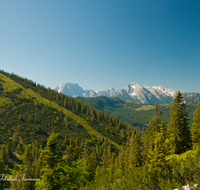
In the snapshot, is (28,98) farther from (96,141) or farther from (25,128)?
(96,141)

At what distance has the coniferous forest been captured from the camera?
33.7 feet

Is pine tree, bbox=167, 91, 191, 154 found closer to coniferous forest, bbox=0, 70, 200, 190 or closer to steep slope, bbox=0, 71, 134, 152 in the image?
coniferous forest, bbox=0, 70, 200, 190

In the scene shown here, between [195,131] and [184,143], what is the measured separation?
16.4 ft

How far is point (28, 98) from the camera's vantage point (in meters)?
176

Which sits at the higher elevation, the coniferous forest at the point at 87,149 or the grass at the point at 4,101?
the grass at the point at 4,101

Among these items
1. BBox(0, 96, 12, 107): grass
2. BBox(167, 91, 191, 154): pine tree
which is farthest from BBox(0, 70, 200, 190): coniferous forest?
BBox(0, 96, 12, 107): grass

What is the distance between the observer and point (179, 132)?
26.3 m

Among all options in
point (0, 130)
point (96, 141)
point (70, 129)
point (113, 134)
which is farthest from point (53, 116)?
point (113, 134)

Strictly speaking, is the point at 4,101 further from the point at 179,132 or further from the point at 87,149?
the point at 179,132

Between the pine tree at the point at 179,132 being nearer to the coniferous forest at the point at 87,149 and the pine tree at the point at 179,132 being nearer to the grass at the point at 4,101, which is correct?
the coniferous forest at the point at 87,149

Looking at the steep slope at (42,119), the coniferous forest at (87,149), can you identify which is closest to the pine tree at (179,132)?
the coniferous forest at (87,149)

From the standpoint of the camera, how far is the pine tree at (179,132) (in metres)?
26.3

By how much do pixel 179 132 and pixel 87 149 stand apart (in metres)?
36.4

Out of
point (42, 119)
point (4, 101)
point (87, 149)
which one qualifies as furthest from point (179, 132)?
point (4, 101)
